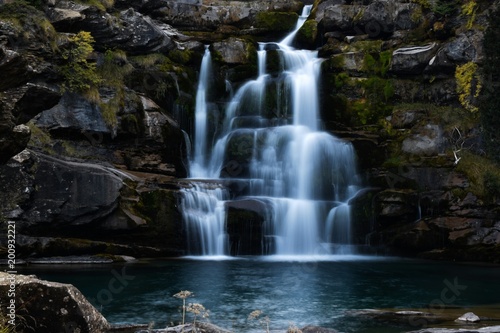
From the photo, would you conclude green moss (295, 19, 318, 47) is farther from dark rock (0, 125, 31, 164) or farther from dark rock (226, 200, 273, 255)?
dark rock (0, 125, 31, 164)

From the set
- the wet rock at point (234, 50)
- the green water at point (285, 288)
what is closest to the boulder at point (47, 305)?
the green water at point (285, 288)

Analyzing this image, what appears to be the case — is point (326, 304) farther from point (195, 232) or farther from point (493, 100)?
point (493, 100)

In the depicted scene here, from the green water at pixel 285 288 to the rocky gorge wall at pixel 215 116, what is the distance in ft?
6.74

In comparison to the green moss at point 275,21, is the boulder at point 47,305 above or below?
below

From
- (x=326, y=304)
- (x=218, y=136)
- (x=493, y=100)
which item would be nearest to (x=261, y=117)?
(x=218, y=136)

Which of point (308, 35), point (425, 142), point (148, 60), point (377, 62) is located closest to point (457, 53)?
point (377, 62)

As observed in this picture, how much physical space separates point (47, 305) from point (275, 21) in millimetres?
29757

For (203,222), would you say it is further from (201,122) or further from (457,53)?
(457,53)

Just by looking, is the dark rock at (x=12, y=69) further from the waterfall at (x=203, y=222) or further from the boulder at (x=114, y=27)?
the boulder at (x=114, y=27)

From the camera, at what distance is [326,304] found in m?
13.0

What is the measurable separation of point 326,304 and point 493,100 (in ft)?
46.9

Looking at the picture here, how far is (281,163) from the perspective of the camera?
1003 inches

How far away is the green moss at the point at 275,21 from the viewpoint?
33.5 m

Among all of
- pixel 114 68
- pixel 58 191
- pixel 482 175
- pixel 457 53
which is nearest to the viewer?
pixel 58 191
